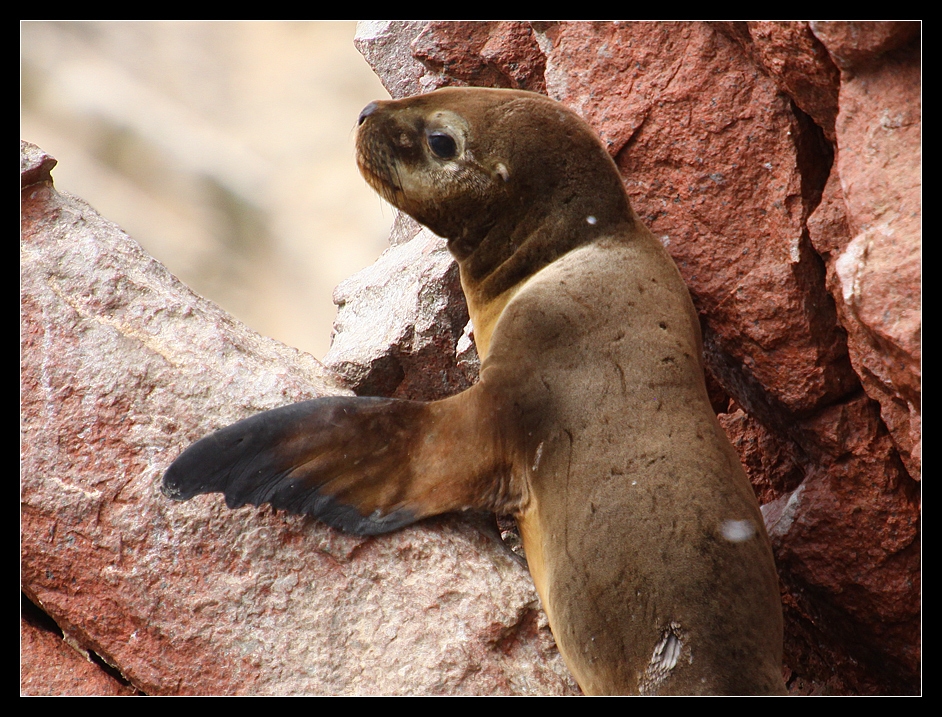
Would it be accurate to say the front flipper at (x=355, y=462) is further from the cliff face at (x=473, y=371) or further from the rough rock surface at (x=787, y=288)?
the rough rock surface at (x=787, y=288)

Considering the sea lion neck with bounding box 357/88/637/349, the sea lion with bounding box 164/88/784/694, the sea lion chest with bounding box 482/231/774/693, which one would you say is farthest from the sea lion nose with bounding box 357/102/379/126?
the sea lion chest with bounding box 482/231/774/693

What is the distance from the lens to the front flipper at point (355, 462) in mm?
1874

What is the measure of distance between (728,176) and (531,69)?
130 cm

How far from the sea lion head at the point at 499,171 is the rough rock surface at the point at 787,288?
0.50 meters

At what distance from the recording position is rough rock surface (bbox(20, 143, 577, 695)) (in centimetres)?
192

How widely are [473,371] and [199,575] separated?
151 centimetres

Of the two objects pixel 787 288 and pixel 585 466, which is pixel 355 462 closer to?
pixel 585 466

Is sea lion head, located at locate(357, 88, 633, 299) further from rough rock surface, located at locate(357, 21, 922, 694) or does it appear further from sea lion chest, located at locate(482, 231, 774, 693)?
rough rock surface, located at locate(357, 21, 922, 694)

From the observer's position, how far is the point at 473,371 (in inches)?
123

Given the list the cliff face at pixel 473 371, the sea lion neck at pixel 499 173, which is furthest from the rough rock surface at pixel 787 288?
the sea lion neck at pixel 499 173

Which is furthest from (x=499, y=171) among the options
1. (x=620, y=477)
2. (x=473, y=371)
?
(x=620, y=477)

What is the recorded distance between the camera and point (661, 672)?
73.0 inches

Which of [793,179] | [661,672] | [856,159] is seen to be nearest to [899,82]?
[856,159]
